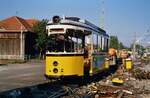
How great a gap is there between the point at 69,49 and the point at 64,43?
0.37 m

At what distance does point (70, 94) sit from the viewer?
1571 cm

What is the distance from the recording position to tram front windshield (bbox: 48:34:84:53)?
1813 centimetres

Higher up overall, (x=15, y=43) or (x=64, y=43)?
(x=15, y=43)

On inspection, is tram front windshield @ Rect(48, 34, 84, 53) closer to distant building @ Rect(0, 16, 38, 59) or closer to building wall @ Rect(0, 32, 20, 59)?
distant building @ Rect(0, 16, 38, 59)

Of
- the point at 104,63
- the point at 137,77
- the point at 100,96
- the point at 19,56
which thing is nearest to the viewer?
the point at 100,96

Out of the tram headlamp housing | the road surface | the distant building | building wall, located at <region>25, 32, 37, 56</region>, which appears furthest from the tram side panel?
Answer: building wall, located at <region>25, 32, 37, 56</region>

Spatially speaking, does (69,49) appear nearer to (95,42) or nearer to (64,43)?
(64,43)

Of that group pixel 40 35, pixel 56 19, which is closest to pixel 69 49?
pixel 56 19

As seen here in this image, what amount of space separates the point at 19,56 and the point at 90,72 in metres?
42.9

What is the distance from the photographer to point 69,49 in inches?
716

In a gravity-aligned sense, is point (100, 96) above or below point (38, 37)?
below

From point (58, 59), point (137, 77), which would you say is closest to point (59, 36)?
point (58, 59)

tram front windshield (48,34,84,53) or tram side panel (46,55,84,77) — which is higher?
tram front windshield (48,34,84,53)

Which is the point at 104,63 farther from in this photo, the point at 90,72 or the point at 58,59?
the point at 58,59
